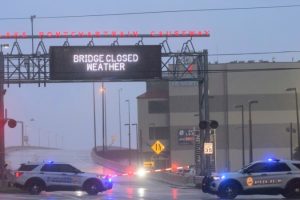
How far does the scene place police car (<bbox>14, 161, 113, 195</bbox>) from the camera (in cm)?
3294

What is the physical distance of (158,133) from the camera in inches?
3962


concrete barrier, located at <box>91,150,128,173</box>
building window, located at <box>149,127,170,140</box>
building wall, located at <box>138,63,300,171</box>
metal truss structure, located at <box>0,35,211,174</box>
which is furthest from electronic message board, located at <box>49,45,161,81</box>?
building window, located at <box>149,127,170,140</box>

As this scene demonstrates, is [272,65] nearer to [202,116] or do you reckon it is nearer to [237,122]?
[237,122]

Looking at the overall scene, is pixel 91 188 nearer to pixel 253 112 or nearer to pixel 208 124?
pixel 208 124

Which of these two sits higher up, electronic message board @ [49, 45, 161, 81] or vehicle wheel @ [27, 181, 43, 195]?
electronic message board @ [49, 45, 161, 81]

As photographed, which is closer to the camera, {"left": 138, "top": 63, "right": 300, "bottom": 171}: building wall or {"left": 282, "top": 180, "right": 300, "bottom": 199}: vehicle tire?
{"left": 282, "top": 180, "right": 300, "bottom": 199}: vehicle tire

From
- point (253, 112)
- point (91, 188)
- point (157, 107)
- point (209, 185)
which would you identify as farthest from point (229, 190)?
point (157, 107)

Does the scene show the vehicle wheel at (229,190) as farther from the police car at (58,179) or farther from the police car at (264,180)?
the police car at (58,179)

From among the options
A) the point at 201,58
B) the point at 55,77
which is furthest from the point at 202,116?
the point at 55,77

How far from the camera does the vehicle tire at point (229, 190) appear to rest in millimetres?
28359

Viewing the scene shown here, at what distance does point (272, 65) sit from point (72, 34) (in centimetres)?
5531

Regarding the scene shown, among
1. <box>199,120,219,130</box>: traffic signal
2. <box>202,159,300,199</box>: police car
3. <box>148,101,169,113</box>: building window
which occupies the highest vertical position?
<box>148,101,169,113</box>: building window

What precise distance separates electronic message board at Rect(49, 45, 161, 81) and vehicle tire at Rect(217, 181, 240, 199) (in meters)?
13.9

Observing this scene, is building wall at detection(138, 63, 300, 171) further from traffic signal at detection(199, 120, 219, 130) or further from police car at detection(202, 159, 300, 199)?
police car at detection(202, 159, 300, 199)
